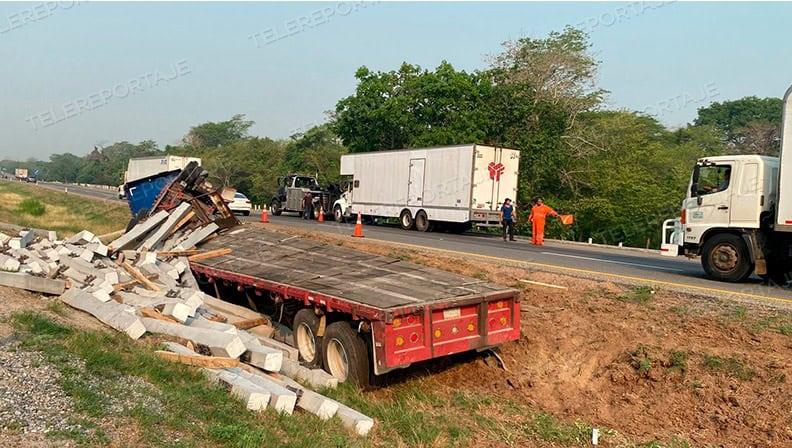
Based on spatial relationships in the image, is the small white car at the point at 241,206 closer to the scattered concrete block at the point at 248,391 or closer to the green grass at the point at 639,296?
the green grass at the point at 639,296

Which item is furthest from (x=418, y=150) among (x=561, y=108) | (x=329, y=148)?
(x=329, y=148)

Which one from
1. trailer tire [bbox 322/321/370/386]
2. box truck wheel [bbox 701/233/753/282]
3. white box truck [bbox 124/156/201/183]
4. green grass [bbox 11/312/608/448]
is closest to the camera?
green grass [bbox 11/312/608/448]

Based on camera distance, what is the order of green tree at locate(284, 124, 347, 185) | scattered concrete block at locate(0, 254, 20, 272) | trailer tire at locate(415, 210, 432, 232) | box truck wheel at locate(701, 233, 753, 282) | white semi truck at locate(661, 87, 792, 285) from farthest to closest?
green tree at locate(284, 124, 347, 185), trailer tire at locate(415, 210, 432, 232), box truck wheel at locate(701, 233, 753, 282), white semi truck at locate(661, 87, 792, 285), scattered concrete block at locate(0, 254, 20, 272)

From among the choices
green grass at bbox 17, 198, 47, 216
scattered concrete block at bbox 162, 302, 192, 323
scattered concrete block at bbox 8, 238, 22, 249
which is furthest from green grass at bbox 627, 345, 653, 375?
green grass at bbox 17, 198, 47, 216

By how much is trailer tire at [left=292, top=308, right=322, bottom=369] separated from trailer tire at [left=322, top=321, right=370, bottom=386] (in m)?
0.22

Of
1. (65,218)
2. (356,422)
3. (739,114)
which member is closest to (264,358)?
(356,422)

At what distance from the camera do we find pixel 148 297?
31.5 ft

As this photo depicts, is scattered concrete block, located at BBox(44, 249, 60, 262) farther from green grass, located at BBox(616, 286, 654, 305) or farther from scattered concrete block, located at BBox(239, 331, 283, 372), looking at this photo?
green grass, located at BBox(616, 286, 654, 305)

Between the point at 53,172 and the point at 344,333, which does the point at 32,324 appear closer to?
the point at 344,333

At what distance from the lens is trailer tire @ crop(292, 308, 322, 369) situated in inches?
320

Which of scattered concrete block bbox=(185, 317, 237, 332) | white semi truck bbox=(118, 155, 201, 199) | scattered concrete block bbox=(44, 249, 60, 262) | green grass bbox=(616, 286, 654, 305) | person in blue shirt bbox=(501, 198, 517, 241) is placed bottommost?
scattered concrete block bbox=(185, 317, 237, 332)

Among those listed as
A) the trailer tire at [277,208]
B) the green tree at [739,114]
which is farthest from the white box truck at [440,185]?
the green tree at [739,114]

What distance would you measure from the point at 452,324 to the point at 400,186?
20.2m

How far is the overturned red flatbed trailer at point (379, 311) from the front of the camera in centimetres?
698
